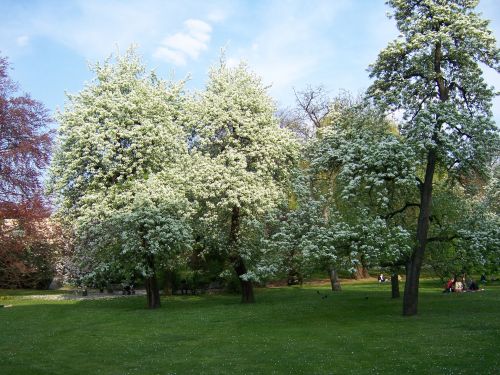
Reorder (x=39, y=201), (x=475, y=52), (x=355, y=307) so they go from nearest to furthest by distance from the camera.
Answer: (x=39, y=201) < (x=475, y=52) < (x=355, y=307)

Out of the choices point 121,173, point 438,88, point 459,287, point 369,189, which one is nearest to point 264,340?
point 369,189

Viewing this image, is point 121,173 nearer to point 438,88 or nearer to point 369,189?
point 369,189

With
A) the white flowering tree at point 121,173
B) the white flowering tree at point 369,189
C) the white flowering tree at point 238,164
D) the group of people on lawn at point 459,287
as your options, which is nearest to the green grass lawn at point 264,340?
the white flowering tree at point 369,189

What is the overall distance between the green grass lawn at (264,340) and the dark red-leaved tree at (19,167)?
4.17 m

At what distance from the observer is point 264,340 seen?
61.1ft

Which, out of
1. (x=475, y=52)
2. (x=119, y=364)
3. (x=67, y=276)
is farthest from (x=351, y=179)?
(x=67, y=276)

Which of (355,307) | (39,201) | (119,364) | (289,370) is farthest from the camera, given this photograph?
(355,307)

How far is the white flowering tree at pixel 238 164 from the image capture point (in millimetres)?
31516

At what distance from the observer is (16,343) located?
1908cm

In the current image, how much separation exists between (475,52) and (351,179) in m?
7.75

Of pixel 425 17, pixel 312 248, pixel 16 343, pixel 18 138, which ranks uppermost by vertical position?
pixel 425 17

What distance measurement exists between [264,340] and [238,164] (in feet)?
48.7

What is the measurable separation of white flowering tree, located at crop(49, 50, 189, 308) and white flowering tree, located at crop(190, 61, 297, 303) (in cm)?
181

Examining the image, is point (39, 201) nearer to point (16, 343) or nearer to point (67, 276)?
point (16, 343)
